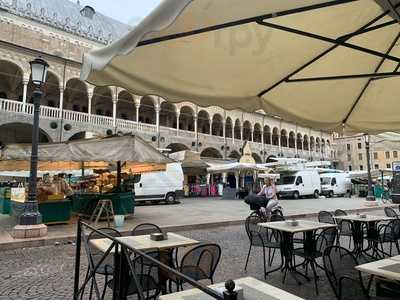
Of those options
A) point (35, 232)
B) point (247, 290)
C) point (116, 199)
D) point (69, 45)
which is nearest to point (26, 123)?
point (69, 45)

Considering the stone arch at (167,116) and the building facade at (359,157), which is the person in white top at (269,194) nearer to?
the stone arch at (167,116)

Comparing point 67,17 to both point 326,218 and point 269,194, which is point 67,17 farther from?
point 326,218

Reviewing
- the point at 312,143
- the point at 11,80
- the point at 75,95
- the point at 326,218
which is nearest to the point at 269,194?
the point at 326,218

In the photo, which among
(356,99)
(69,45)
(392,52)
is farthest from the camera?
(69,45)

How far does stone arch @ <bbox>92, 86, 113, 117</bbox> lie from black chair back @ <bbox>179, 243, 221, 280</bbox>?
25624mm

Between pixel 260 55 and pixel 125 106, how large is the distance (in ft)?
96.3

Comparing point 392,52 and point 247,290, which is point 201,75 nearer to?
point 247,290

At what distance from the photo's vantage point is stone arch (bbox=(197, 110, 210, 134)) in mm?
35094

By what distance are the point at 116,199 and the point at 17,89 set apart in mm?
19227

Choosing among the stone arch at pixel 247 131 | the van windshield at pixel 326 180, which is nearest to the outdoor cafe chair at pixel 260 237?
the van windshield at pixel 326 180

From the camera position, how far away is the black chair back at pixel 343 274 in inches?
103

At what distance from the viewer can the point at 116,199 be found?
35.0 feet

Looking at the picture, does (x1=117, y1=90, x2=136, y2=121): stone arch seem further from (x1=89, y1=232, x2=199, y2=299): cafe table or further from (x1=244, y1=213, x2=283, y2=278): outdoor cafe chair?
(x1=89, y1=232, x2=199, y2=299): cafe table

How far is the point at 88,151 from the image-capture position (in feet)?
29.1
